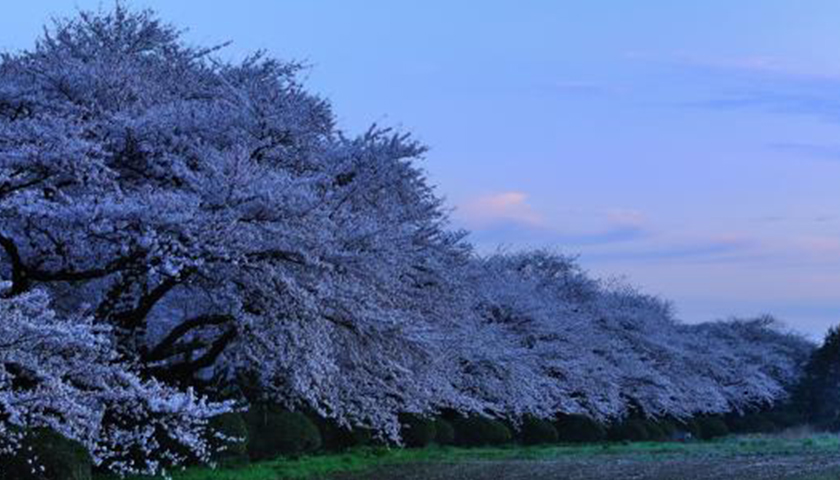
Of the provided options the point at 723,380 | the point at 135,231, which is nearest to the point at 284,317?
the point at 135,231

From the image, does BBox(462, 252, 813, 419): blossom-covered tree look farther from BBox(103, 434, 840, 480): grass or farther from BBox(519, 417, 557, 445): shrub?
BBox(103, 434, 840, 480): grass

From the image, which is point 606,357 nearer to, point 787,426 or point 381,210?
point 787,426

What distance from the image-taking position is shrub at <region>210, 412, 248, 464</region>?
76.0 ft

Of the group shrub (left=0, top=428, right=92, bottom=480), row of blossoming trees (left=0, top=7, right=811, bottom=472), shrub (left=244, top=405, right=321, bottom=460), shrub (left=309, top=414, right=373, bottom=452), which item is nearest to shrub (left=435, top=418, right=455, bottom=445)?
shrub (left=309, top=414, right=373, bottom=452)

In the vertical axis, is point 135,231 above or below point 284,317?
above

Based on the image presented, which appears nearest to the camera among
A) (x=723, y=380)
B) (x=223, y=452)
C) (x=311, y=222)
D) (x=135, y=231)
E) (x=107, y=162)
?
(x=135, y=231)

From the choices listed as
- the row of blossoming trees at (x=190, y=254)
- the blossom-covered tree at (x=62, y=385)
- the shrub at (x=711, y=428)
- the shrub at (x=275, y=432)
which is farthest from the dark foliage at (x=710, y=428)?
the blossom-covered tree at (x=62, y=385)

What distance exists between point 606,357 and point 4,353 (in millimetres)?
40344

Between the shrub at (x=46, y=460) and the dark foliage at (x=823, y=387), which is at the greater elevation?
the dark foliage at (x=823, y=387)

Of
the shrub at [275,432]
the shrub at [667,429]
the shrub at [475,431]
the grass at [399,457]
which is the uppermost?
the shrub at [667,429]

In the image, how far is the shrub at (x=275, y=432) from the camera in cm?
2588

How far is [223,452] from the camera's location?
78.5 feet

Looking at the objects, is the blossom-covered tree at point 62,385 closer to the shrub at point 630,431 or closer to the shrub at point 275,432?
the shrub at point 275,432

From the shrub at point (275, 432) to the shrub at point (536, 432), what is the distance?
1645 cm
